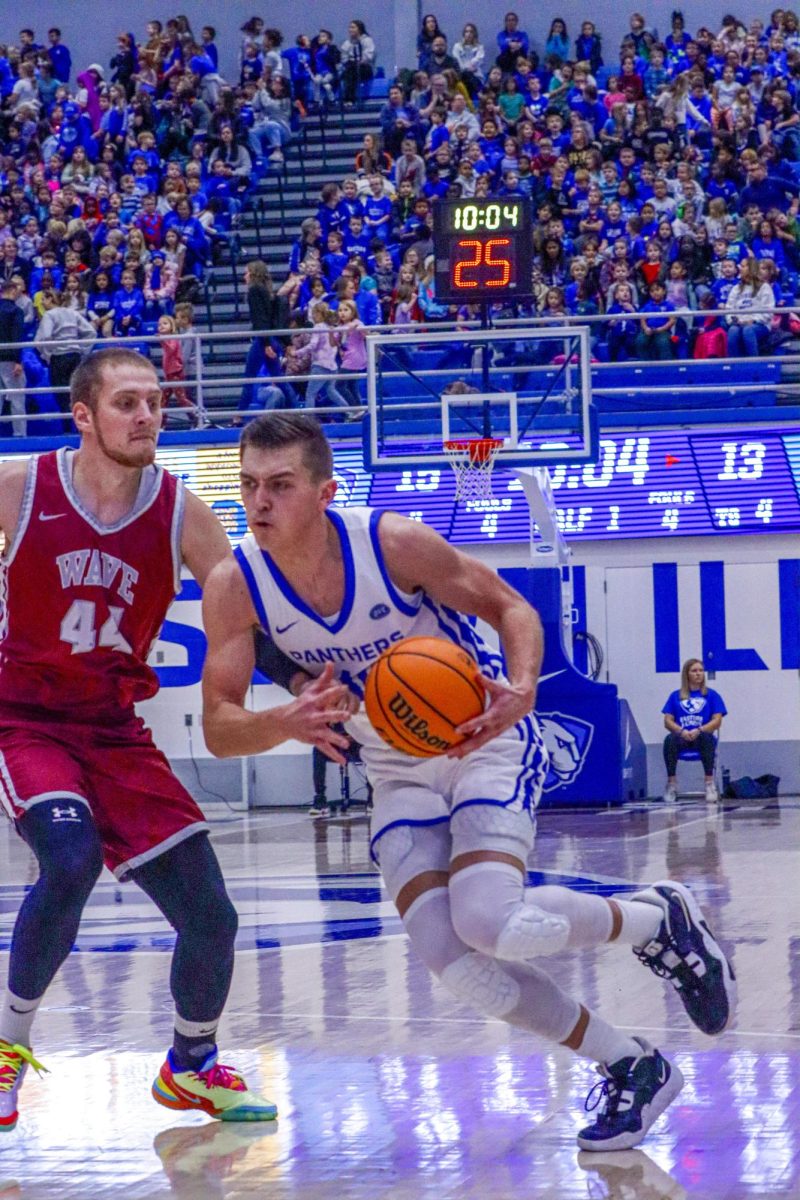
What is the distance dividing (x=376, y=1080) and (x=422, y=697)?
1.66 m

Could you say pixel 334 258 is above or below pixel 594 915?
above

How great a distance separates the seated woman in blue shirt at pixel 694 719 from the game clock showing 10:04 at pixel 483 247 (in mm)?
4651

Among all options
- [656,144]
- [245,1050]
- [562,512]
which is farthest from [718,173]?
[245,1050]

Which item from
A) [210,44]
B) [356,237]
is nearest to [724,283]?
[356,237]

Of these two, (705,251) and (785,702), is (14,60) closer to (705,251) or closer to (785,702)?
(705,251)

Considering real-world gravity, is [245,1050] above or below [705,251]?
below

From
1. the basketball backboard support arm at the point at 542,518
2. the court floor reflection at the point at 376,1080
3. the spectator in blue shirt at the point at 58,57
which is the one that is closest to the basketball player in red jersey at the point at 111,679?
the court floor reflection at the point at 376,1080

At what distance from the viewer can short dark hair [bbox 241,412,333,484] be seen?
4.48 m

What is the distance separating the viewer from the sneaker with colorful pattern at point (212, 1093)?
489cm

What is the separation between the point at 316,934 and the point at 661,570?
10152mm

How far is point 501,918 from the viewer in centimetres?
427

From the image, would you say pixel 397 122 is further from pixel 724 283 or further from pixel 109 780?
pixel 109 780

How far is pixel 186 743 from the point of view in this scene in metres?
18.3

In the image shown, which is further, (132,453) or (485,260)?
(485,260)
